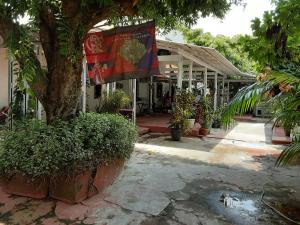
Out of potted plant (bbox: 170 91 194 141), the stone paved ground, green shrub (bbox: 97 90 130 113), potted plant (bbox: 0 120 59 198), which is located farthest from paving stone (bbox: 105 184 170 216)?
potted plant (bbox: 170 91 194 141)

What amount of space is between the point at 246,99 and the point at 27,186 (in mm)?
3184

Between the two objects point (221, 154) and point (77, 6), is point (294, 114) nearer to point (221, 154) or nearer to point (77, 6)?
point (77, 6)

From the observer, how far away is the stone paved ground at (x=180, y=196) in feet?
13.0

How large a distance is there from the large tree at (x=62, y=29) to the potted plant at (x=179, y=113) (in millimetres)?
5341

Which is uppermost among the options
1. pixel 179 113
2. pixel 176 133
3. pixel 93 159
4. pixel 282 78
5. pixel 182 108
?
pixel 282 78

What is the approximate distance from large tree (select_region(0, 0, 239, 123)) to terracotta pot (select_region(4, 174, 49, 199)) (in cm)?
88

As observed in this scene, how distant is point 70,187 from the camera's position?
424 cm

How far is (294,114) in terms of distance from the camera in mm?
4266

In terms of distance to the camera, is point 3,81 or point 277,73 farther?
point 3,81

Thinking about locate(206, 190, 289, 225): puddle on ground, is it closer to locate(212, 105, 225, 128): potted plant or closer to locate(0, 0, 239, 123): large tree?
locate(212, 105, 225, 128): potted plant

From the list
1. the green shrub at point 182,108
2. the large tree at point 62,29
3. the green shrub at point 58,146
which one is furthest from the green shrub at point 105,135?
the green shrub at point 182,108

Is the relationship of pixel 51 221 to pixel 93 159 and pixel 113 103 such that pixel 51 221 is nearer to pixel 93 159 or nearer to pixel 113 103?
pixel 93 159

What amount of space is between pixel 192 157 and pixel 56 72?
426 cm

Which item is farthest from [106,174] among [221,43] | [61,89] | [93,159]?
[221,43]
